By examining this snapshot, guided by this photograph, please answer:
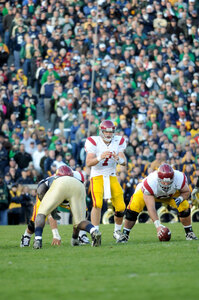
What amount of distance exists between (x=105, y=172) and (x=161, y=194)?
120 centimetres

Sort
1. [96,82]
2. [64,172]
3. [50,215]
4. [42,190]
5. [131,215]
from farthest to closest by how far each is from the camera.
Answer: [96,82] < [131,215] < [50,215] < [42,190] < [64,172]

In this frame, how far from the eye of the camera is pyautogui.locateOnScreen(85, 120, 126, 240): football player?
12.3 m

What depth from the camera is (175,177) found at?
38.2ft

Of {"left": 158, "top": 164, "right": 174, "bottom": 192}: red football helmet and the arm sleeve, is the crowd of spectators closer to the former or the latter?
the arm sleeve

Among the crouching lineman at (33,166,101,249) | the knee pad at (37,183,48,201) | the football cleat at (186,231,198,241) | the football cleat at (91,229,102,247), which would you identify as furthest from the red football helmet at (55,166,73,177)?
the football cleat at (186,231,198,241)

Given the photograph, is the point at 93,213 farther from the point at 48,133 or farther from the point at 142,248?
the point at 48,133

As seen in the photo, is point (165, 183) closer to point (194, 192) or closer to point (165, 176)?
point (165, 176)

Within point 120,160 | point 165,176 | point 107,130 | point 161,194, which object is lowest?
point 161,194

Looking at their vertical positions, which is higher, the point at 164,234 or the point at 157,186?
the point at 157,186

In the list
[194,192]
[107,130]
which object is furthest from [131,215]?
[194,192]

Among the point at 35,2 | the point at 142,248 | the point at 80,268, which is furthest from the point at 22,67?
the point at 80,268

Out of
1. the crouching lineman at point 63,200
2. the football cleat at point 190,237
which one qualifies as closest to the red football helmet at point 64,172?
the crouching lineman at point 63,200

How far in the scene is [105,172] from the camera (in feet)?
41.0

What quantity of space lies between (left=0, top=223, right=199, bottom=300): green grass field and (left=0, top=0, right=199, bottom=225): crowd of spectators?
349 inches
